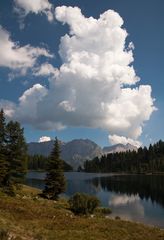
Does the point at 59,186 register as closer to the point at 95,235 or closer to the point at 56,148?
the point at 56,148

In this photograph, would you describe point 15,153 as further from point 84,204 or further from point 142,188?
point 142,188

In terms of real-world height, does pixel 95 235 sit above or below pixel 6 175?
below

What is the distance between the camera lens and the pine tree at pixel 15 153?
184 ft

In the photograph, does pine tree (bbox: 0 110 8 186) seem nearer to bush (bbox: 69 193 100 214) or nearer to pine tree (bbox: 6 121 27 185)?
pine tree (bbox: 6 121 27 185)

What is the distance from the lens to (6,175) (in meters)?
54.8

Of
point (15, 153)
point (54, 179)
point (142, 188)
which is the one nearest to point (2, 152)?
point (15, 153)

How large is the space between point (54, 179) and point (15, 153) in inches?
366

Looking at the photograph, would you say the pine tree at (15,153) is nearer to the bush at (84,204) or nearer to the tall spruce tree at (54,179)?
the tall spruce tree at (54,179)

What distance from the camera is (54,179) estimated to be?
60.7 metres

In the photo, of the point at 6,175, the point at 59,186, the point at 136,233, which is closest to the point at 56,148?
the point at 59,186

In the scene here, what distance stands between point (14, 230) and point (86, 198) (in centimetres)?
1730

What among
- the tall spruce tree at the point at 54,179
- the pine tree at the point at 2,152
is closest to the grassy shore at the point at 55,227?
the pine tree at the point at 2,152

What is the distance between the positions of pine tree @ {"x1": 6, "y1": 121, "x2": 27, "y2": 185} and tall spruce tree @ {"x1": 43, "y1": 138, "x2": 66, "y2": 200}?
5.38m

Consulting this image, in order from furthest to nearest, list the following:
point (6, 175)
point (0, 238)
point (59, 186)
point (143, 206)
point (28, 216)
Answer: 1. point (143, 206)
2. point (59, 186)
3. point (6, 175)
4. point (28, 216)
5. point (0, 238)
